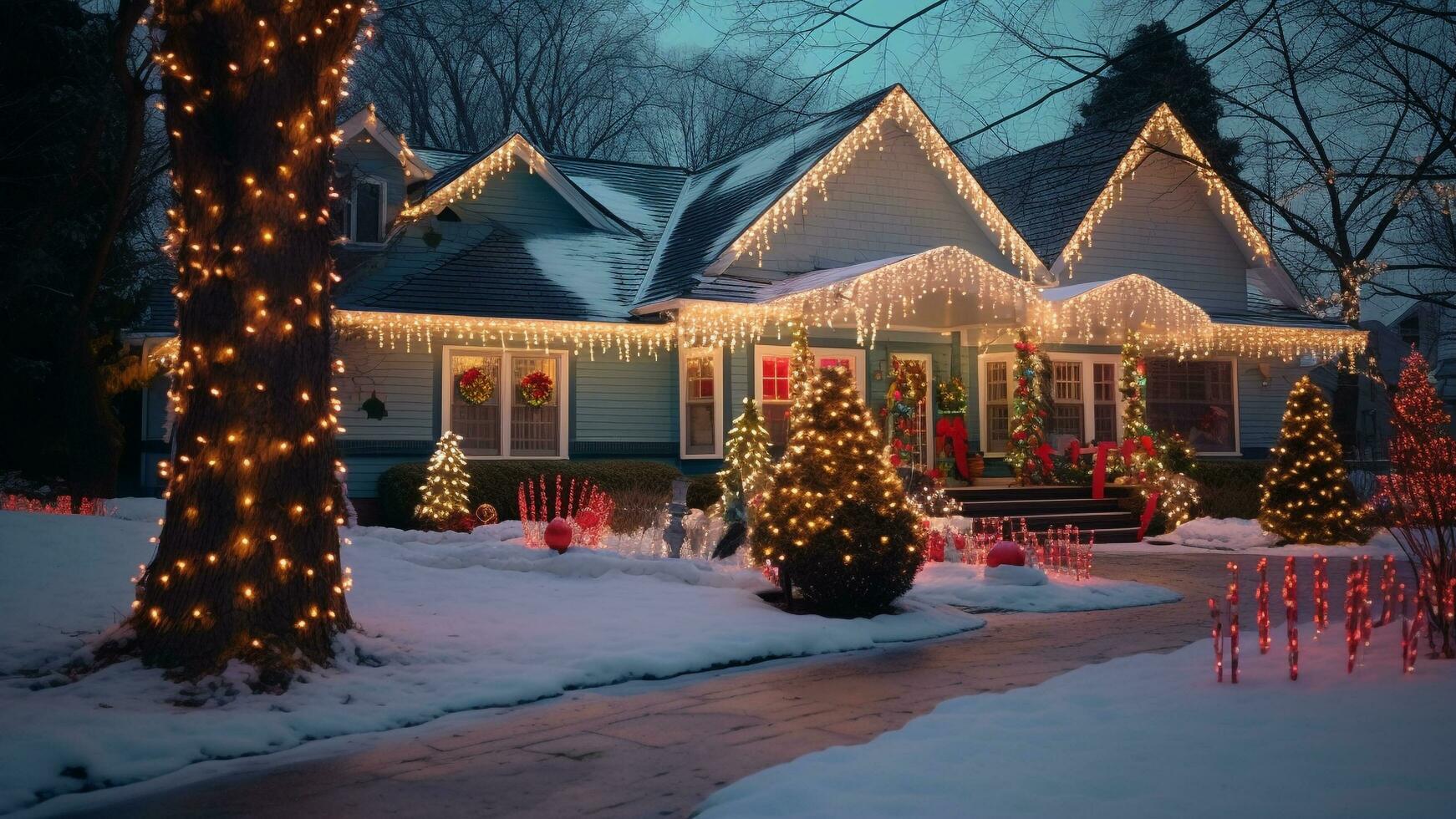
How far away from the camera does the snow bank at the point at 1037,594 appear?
1173 centimetres

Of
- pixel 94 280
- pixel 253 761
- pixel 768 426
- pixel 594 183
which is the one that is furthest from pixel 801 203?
pixel 253 761

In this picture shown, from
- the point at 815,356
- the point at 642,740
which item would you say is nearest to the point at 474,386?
the point at 815,356

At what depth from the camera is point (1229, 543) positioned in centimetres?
1833

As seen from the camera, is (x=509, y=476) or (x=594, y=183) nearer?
(x=509, y=476)

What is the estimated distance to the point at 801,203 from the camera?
20172 millimetres

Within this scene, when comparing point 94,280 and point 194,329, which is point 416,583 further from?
point 94,280

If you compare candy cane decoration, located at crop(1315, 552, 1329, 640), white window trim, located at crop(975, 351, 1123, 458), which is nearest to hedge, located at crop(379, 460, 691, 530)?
white window trim, located at crop(975, 351, 1123, 458)

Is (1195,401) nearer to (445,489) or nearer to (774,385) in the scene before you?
(774,385)

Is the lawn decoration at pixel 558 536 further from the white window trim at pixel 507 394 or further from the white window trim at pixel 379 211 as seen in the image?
the white window trim at pixel 379 211

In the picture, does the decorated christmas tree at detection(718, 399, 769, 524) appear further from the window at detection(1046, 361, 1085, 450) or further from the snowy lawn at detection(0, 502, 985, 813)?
the window at detection(1046, 361, 1085, 450)

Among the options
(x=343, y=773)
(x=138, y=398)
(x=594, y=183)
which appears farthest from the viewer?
(x=594, y=183)

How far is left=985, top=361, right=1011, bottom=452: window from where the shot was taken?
73.7 feet

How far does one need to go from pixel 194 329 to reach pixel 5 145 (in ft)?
36.0

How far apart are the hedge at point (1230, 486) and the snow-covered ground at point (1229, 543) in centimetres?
135
